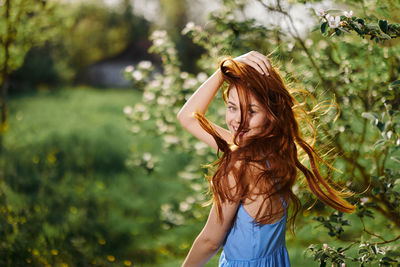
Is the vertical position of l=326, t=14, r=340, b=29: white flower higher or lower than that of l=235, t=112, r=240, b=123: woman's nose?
higher

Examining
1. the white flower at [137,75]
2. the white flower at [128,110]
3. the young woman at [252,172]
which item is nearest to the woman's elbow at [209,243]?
the young woman at [252,172]

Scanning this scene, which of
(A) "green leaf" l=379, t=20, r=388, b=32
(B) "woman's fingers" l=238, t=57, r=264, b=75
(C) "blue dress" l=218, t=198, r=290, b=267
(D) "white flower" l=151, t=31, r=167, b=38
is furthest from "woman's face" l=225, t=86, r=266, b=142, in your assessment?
(D) "white flower" l=151, t=31, r=167, b=38

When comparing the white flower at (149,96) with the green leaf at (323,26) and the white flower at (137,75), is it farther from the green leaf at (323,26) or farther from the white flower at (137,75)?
the green leaf at (323,26)

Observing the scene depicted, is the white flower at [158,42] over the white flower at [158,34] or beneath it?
beneath

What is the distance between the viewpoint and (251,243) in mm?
1627

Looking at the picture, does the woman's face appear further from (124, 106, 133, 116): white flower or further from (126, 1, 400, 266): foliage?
(124, 106, 133, 116): white flower

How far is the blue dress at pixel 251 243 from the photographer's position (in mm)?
1618

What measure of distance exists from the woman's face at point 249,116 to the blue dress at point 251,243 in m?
0.32

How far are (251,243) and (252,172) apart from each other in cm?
31

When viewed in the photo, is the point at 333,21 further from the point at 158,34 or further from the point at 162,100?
the point at 162,100

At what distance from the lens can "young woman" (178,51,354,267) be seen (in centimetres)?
158

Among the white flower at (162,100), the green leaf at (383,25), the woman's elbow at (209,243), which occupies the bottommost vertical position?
the white flower at (162,100)

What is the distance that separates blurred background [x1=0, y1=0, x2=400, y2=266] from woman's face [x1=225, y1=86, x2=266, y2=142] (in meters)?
0.36

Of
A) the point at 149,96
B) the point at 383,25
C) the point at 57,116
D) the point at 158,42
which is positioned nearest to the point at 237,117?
the point at 383,25
